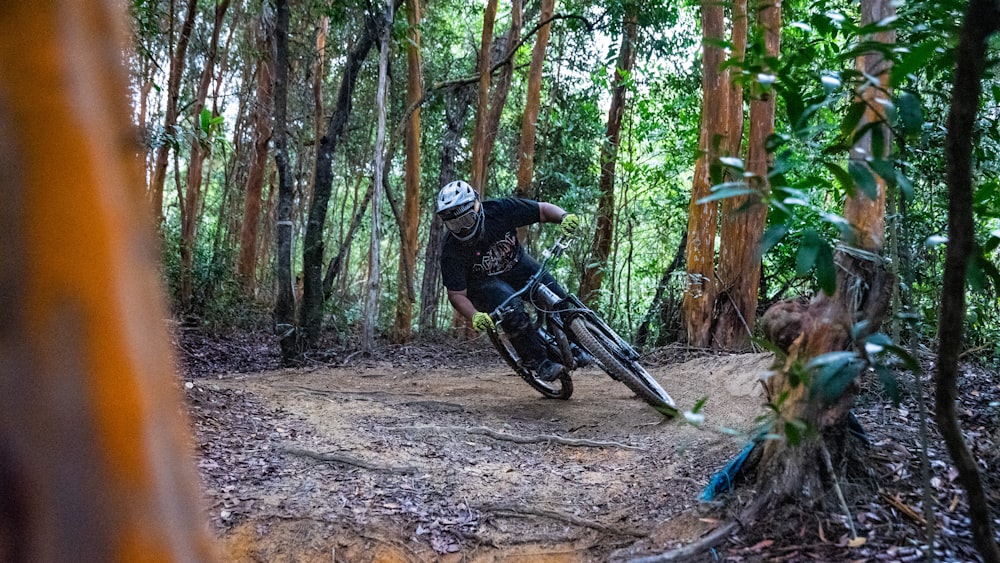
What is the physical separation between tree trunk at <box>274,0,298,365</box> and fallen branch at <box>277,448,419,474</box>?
4.58 m

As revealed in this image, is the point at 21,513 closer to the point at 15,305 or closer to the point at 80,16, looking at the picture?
the point at 15,305

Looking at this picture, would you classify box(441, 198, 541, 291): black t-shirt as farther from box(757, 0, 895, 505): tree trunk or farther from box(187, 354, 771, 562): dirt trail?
box(757, 0, 895, 505): tree trunk

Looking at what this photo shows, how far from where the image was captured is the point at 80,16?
0.90 m

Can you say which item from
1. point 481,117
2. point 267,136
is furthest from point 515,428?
point 267,136

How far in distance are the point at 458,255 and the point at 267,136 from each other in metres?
9.67

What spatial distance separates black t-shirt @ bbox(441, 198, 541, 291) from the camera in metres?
5.61

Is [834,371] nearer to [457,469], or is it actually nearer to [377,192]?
[457,469]

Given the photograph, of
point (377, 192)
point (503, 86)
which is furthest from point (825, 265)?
point (503, 86)

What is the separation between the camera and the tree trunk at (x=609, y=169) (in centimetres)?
1063

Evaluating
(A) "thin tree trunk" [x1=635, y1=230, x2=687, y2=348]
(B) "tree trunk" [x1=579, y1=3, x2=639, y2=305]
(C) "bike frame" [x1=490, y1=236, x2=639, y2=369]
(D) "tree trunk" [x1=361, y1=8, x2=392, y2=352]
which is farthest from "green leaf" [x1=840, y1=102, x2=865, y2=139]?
(B) "tree trunk" [x1=579, y1=3, x2=639, y2=305]

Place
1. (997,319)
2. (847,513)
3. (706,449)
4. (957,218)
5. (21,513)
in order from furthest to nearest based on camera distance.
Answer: (997,319) → (706,449) → (847,513) → (957,218) → (21,513)

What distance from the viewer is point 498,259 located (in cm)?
571

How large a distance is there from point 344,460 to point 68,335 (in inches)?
131

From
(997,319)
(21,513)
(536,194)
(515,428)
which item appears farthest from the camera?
(536,194)
